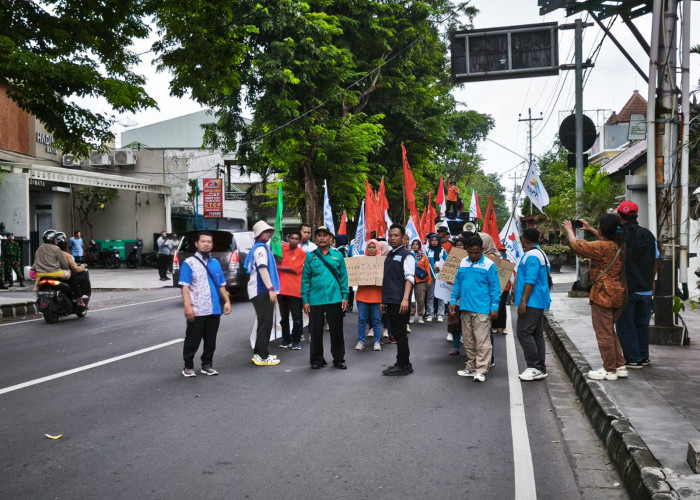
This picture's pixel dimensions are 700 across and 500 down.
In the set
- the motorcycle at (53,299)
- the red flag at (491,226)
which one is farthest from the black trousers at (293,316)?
the red flag at (491,226)

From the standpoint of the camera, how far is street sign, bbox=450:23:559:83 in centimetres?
1577

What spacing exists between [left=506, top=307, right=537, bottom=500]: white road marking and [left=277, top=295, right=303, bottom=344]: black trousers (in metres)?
3.18

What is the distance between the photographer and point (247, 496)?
4.17 meters

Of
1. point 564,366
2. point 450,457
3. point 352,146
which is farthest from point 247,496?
point 352,146

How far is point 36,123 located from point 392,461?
30.6 meters

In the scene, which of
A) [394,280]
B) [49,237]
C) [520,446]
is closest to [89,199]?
[49,237]

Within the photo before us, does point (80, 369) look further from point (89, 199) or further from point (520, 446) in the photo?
point (89, 199)

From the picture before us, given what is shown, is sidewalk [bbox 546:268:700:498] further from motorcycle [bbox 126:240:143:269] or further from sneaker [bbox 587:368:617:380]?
motorcycle [bbox 126:240:143:269]

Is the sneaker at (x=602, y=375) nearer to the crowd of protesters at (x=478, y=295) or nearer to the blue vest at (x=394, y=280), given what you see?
the crowd of protesters at (x=478, y=295)

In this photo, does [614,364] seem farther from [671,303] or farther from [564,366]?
[671,303]

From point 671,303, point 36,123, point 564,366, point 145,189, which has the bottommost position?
point 564,366

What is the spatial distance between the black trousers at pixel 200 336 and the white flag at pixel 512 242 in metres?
6.40

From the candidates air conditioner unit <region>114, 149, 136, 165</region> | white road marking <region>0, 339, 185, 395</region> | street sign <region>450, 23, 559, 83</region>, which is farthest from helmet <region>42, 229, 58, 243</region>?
air conditioner unit <region>114, 149, 136, 165</region>

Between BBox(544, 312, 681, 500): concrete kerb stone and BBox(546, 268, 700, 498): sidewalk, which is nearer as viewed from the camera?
BBox(544, 312, 681, 500): concrete kerb stone
